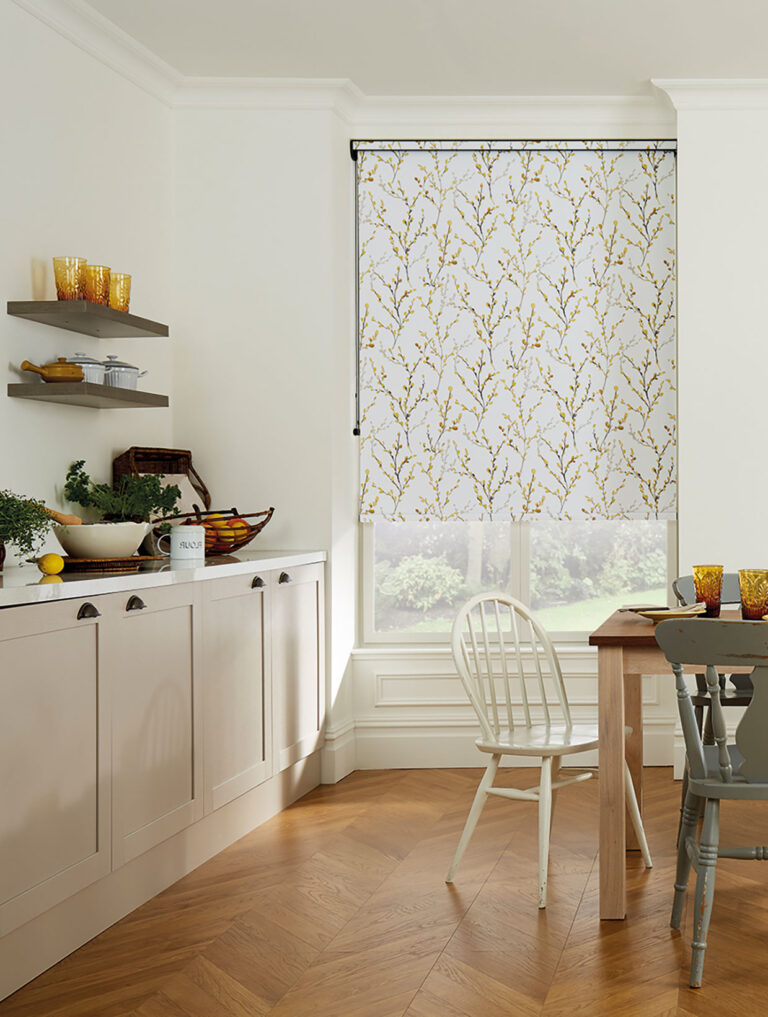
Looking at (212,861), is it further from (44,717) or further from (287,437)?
(287,437)

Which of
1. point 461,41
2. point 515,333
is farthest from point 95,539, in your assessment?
point 461,41

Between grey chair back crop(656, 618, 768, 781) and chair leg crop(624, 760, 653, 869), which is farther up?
grey chair back crop(656, 618, 768, 781)

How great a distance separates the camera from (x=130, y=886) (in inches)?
116

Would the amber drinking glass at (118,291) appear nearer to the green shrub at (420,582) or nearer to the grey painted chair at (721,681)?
the green shrub at (420,582)

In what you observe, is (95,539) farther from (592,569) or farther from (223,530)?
(592,569)

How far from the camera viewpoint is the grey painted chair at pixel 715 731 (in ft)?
7.79

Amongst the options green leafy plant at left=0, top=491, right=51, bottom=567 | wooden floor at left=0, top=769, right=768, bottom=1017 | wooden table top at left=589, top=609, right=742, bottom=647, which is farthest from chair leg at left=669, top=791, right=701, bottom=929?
green leafy plant at left=0, top=491, right=51, bottom=567

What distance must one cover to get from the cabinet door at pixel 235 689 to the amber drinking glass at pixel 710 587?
152 cm

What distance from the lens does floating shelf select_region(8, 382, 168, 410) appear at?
3.29 metres

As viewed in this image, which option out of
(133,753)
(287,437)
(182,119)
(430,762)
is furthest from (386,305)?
(133,753)

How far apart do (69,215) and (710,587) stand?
253cm

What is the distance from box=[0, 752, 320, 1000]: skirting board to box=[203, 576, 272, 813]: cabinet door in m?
0.11

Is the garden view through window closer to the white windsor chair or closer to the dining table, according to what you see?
the white windsor chair

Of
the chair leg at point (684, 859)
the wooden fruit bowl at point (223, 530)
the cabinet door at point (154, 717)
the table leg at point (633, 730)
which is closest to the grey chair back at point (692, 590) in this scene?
the table leg at point (633, 730)
